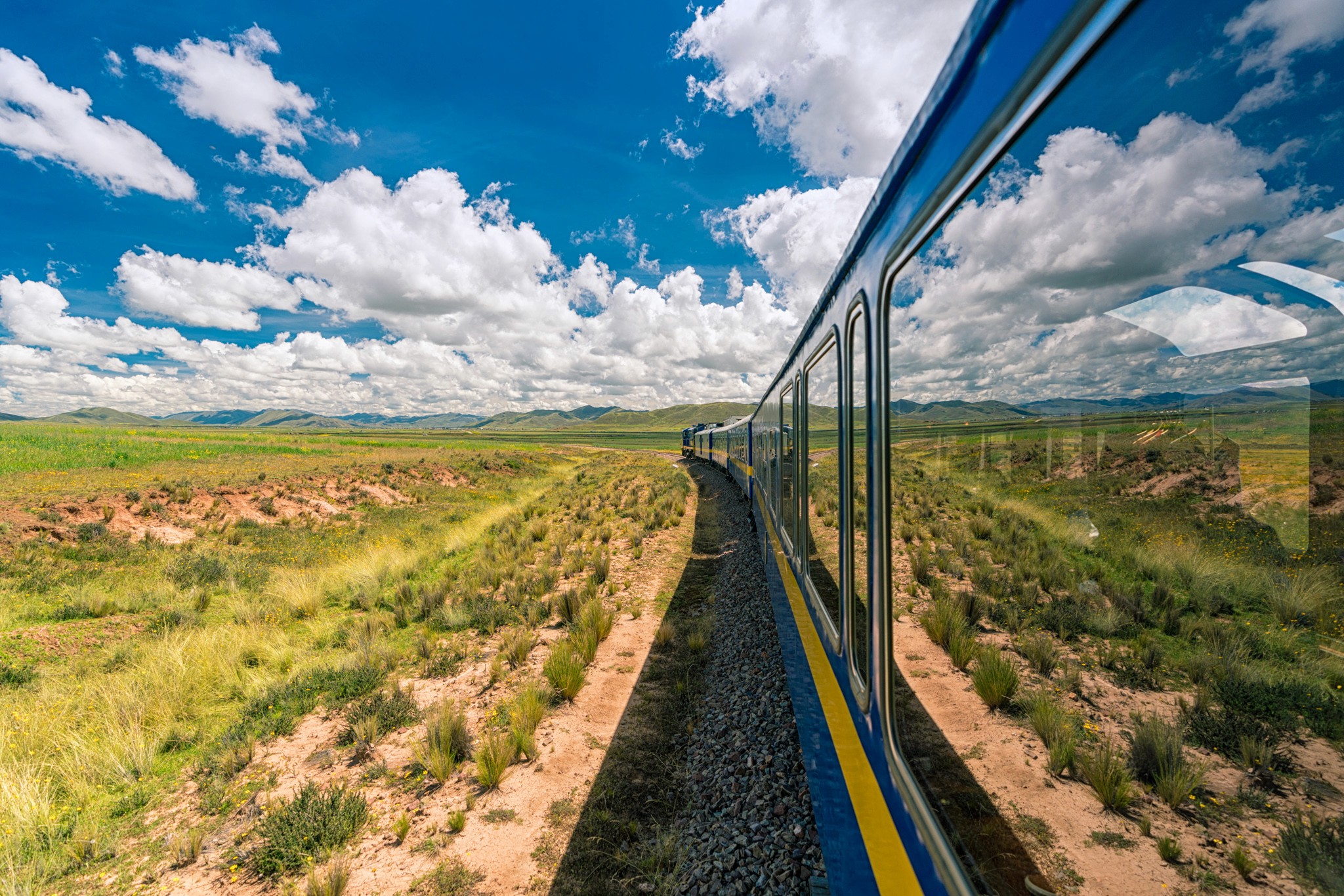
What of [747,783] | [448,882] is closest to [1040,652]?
[747,783]

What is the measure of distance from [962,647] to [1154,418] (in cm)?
81

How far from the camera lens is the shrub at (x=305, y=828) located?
3.89 m

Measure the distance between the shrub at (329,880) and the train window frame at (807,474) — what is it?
3642mm

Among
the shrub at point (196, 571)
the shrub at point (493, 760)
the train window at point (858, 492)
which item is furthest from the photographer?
the shrub at point (196, 571)

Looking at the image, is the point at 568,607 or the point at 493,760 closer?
the point at 493,760

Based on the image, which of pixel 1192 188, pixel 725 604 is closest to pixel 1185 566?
pixel 1192 188

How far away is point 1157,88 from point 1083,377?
508 millimetres

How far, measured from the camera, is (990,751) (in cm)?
137

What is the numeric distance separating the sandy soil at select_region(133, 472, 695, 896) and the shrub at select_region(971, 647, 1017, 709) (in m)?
3.65

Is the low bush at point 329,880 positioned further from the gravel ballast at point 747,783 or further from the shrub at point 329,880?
the gravel ballast at point 747,783

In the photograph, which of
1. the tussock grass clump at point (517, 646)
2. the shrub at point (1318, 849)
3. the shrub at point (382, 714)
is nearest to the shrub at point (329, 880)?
the shrub at point (382, 714)

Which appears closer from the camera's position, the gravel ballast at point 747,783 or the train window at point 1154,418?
the train window at point 1154,418

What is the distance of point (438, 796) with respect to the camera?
460 centimetres

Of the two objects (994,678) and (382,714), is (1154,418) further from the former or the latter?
(382,714)
